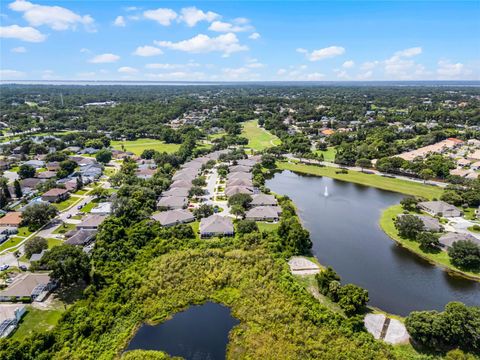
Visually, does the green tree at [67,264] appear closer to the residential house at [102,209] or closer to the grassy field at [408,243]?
the residential house at [102,209]

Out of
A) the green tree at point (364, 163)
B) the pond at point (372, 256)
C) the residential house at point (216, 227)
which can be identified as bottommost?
the pond at point (372, 256)

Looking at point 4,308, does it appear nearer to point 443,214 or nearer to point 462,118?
point 443,214

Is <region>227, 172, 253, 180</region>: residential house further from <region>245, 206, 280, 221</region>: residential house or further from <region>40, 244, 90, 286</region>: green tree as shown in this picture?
<region>40, 244, 90, 286</region>: green tree

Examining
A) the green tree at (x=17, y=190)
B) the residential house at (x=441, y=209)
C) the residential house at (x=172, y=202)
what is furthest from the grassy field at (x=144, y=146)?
the residential house at (x=441, y=209)

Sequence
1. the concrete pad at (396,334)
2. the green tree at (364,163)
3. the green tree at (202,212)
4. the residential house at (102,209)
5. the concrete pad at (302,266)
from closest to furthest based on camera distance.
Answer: the concrete pad at (396,334)
the concrete pad at (302,266)
the green tree at (202,212)
the residential house at (102,209)
the green tree at (364,163)

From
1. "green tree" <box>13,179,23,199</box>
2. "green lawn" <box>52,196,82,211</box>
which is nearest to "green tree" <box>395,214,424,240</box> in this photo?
"green lawn" <box>52,196,82,211</box>

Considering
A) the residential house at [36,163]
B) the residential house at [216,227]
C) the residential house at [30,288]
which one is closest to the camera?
the residential house at [30,288]
